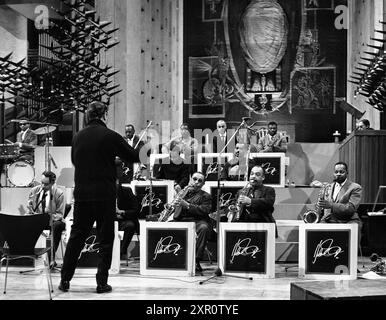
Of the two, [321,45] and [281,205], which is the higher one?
[321,45]

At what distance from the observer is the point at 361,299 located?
3482 millimetres

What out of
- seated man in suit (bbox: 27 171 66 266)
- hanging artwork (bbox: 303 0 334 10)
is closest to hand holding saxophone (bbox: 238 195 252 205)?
seated man in suit (bbox: 27 171 66 266)

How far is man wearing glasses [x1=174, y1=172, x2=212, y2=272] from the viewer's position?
350 inches

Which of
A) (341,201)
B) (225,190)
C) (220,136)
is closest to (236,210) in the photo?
(341,201)

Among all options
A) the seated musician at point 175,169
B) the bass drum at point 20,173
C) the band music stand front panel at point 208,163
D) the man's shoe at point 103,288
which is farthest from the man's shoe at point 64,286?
the bass drum at point 20,173

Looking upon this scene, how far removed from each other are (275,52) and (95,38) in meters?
12.0

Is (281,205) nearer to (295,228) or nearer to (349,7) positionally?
(295,228)

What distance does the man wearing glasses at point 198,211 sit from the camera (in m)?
8.89

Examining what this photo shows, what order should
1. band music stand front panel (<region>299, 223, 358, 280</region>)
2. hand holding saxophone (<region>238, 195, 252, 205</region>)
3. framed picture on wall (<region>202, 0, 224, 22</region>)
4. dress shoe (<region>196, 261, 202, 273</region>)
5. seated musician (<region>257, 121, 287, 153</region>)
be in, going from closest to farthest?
band music stand front panel (<region>299, 223, 358, 280</region>) < dress shoe (<region>196, 261, 202, 273</region>) < hand holding saxophone (<region>238, 195, 252, 205</region>) < seated musician (<region>257, 121, 287, 153</region>) < framed picture on wall (<region>202, 0, 224, 22</region>)

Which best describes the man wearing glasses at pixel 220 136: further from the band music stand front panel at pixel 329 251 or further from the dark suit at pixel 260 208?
the band music stand front panel at pixel 329 251

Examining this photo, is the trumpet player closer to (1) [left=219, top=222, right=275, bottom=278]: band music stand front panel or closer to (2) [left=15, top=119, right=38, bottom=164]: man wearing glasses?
(1) [left=219, top=222, right=275, bottom=278]: band music stand front panel

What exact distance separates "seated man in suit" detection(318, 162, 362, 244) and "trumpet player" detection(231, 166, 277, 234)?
72 centimetres

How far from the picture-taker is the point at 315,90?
2367 centimetres
